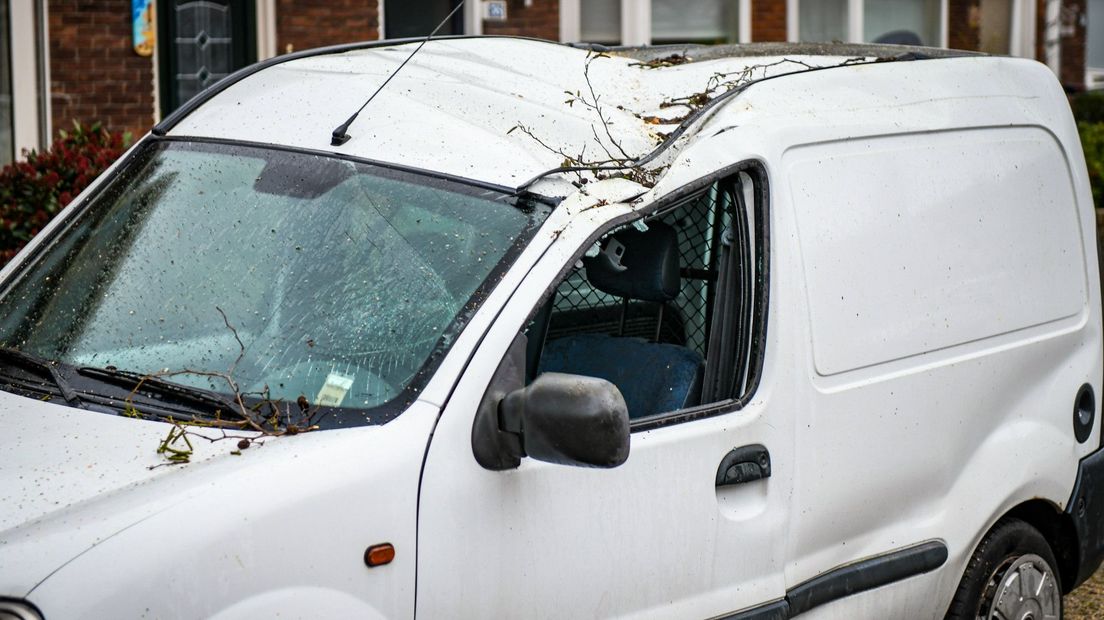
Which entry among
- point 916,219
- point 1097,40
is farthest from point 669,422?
point 1097,40

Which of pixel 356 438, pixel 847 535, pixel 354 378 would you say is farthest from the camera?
pixel 847 535

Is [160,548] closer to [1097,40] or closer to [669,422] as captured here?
[669,422]

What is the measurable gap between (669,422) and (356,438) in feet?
2.71

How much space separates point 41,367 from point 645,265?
1526 mm

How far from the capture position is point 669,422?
3.49 m

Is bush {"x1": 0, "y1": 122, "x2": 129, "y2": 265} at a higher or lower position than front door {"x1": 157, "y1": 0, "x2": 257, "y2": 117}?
lower

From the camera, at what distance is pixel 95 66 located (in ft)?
36.3

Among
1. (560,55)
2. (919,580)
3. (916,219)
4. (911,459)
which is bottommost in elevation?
(919,580)

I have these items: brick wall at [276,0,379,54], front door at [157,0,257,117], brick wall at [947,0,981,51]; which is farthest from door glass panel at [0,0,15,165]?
brick wall at [947,0,981,51]

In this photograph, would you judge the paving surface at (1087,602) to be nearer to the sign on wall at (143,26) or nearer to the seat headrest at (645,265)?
the seat headrest at (645,265)

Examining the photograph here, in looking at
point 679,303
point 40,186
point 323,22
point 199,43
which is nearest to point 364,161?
point 679,303

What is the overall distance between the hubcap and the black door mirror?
6.37ft

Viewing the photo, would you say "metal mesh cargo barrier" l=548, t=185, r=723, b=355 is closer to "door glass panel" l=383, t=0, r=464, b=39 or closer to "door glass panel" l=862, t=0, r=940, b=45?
"door glass panel" l=383, t=0, r=464, b=39

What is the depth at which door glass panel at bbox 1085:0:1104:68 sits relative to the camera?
18516 mm
